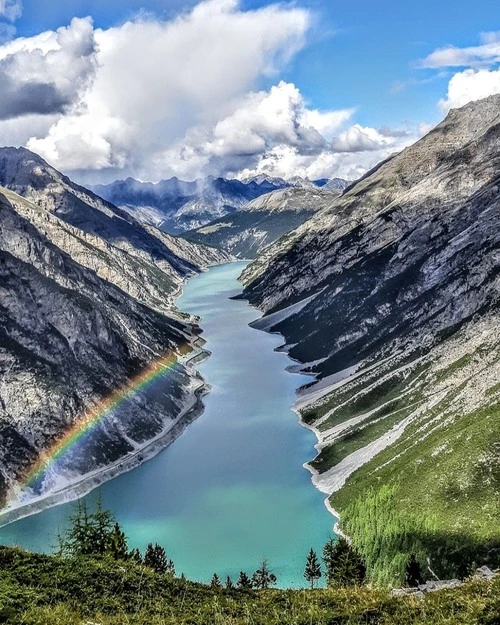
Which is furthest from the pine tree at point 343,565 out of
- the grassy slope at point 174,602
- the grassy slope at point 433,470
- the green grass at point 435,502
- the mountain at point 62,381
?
the mountain at point 62,381

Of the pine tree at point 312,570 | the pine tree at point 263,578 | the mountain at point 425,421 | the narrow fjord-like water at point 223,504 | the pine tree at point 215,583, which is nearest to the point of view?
the pine tree at point 215,583

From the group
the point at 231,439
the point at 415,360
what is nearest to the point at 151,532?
the point at 231,439

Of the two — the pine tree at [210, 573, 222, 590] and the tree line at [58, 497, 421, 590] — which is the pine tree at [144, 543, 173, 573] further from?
the pine tree at [210, 573, 222, 590]

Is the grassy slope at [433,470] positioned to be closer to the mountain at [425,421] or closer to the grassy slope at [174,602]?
the mountain at [425,421]

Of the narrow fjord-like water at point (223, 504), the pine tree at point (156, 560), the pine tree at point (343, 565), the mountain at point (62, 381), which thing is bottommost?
the pine tree at point (343, 565)

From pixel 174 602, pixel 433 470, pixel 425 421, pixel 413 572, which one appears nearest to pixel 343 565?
pixel 413 572

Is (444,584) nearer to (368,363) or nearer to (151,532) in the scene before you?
(151,532)

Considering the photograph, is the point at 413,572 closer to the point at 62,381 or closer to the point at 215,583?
the point at 215,583
